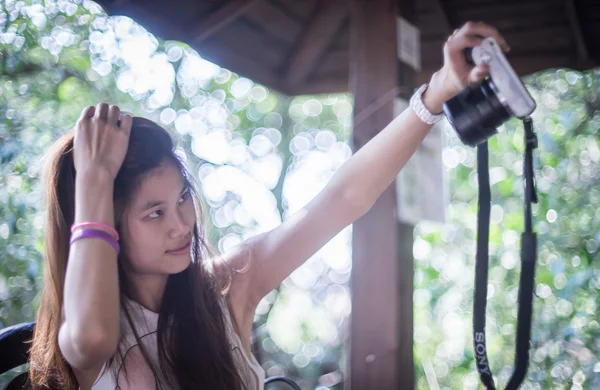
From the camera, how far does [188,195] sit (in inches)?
62.2

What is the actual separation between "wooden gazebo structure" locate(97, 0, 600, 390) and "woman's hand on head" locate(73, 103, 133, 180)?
1.11m

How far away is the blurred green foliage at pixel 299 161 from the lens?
11.4 feet

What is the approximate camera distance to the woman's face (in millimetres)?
1446

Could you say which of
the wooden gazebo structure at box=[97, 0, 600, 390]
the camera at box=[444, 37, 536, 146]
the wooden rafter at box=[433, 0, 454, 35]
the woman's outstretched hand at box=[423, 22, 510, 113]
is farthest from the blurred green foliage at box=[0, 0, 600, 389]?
the wooden rafter at box=[433, 0, 454, 35]

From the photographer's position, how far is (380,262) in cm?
229

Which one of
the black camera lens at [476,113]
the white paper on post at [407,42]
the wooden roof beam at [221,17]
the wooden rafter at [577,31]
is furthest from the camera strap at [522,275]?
the wooden rafter at [577,31]

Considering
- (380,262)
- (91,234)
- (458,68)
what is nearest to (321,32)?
(380,262)

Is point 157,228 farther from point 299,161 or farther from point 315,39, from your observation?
point 299,161

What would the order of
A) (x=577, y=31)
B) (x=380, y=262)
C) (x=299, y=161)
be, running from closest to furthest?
(x=380, y=262)
(x=577, y=31)
(x=299, y=161)

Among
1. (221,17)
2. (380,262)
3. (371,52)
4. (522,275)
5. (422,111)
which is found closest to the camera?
(522,275)

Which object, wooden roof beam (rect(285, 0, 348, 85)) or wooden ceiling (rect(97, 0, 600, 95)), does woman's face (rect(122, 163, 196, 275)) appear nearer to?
wooden ceiling (rect(97, 0, 600, 95))

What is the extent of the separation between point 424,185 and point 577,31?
1323mm

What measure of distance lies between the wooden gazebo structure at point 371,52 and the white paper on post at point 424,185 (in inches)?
2.0

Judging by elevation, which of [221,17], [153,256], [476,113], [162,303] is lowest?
[162,303]
